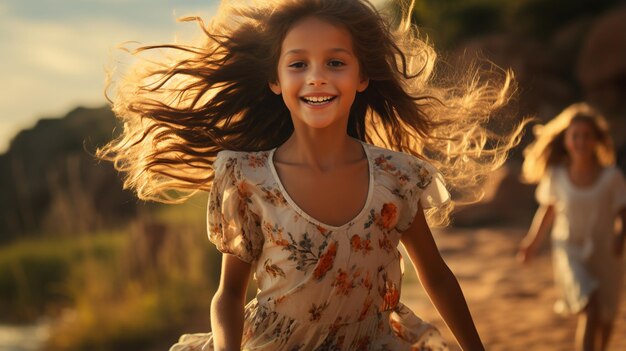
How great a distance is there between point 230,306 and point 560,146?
17.5 ft

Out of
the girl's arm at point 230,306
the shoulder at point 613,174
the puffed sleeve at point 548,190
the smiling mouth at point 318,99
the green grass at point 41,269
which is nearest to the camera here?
the girl's arm at point 230,306

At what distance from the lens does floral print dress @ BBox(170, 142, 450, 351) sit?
111 inches

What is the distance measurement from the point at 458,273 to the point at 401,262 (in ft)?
27.9

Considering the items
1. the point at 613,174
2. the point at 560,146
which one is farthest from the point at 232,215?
the point at 560,146

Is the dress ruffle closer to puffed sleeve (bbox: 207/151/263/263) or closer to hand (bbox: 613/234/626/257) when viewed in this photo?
puffed sleeve (bbox: 207/151/263/263)

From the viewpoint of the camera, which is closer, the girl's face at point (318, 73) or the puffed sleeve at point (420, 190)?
the girl's face at point (318, 73)

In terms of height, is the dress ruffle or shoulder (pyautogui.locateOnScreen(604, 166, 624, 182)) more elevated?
shoulder (pyautogui.locateOnScreen(604, 166, 624, 182))

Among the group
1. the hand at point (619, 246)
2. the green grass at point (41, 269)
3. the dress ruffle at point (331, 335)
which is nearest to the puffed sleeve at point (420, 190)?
the dress ruffle at point (331, 335)

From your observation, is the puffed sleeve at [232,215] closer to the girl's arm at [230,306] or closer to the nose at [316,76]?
the girl's arm at [230,306]

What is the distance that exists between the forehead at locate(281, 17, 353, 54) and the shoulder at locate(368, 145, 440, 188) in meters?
0.32

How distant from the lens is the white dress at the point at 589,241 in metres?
7.09

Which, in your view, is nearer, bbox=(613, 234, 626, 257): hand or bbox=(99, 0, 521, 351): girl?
bbox=(99, 0, 521, 351): girl

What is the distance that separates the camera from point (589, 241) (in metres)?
7.29

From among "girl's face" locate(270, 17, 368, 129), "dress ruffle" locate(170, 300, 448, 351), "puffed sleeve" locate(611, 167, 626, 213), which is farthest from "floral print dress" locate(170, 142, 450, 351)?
"puffed sleeve" locate(611, 167, 626, 213)
